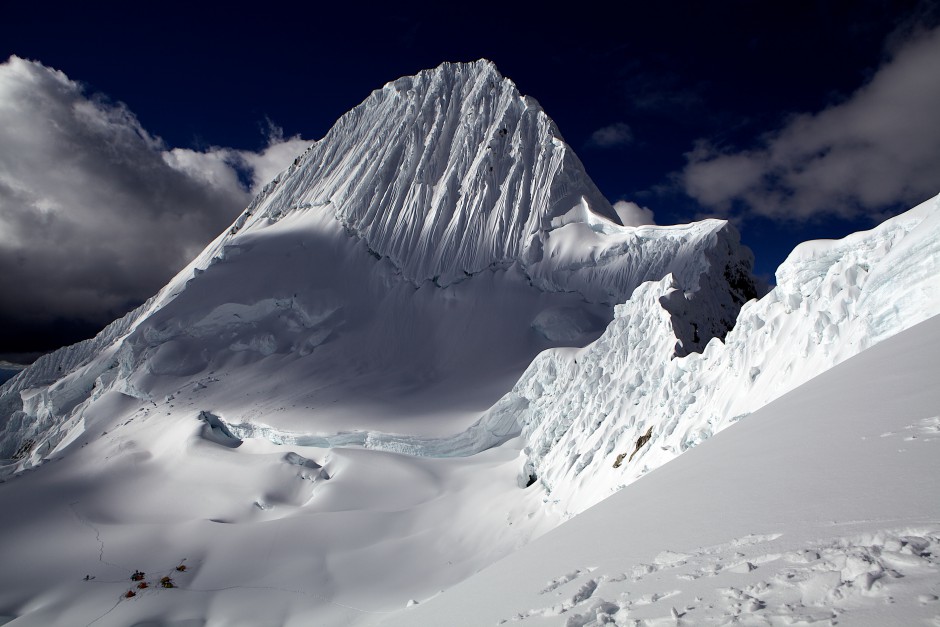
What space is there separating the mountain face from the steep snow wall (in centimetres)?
640

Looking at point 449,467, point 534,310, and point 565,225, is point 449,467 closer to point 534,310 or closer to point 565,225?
point 534,310

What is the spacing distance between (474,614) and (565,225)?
114ft

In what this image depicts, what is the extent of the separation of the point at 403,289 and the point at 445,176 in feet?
32.2

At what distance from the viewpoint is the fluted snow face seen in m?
36.3

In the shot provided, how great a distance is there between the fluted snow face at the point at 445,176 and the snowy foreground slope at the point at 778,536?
1229 inches

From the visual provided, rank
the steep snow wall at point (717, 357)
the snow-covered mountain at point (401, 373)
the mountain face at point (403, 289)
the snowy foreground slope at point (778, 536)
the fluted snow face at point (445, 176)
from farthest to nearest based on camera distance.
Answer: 1. the fluted snow face at point (445, 176)
2. the mountain face at point (403, 289)
3. the snow-covered mountain at point (401, 373)
4. the steep snow wall at point (717, 357)
5. the snowy foreground slope at point (778, 536)

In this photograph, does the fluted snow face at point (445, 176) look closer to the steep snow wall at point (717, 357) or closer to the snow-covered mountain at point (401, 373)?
the snow-covered mountain at point (401, 373)

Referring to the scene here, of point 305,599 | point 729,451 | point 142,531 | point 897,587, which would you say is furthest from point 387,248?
point 897,587

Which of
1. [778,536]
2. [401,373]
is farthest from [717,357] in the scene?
[401,373]

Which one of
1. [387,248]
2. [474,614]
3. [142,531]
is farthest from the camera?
[387,248]

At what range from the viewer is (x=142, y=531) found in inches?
627

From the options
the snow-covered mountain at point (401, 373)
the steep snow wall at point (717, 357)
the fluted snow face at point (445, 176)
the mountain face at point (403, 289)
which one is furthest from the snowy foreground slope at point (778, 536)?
the fluted snow face at point (445, 176)

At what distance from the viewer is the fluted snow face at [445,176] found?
36281 mm

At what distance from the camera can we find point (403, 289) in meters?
34.9
